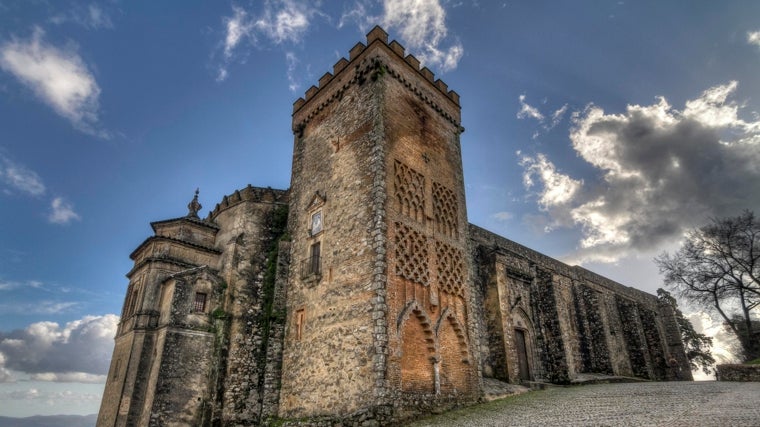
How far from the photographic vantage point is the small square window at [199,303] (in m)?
14.8

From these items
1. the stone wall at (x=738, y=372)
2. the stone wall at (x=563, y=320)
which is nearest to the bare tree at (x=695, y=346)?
the stone wall at (x=563, y=320)

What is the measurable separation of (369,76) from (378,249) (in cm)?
687

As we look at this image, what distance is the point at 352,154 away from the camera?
14.8 meters

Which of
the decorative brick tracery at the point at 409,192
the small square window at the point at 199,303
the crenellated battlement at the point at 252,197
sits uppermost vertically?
the crenellated battlement at the point at 252,197

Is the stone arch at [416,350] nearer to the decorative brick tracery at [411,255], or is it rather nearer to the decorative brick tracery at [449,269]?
the decorative brick tracery at [411,255]

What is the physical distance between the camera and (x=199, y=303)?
14906 millimetres

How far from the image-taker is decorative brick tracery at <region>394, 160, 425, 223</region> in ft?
45.5

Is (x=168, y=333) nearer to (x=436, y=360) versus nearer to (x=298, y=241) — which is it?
(x=298, y=241)

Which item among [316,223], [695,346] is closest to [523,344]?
[316,223]

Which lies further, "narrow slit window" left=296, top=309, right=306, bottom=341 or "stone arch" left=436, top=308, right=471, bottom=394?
"narrow slit window" left=296, top=309, right=306, bottom=341

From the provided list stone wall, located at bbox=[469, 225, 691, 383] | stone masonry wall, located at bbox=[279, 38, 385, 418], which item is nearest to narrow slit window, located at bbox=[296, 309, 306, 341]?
→ stone masonry wall, located at bbox=[279, 38, 385, 418]

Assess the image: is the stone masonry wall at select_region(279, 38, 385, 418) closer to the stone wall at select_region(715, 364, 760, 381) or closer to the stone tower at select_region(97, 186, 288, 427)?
the stone tower at select_region(97, 186, 288, 427)

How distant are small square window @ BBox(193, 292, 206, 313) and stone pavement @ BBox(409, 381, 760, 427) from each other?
8686 millimetres

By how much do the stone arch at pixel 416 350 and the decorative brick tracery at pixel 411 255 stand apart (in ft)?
3.12
